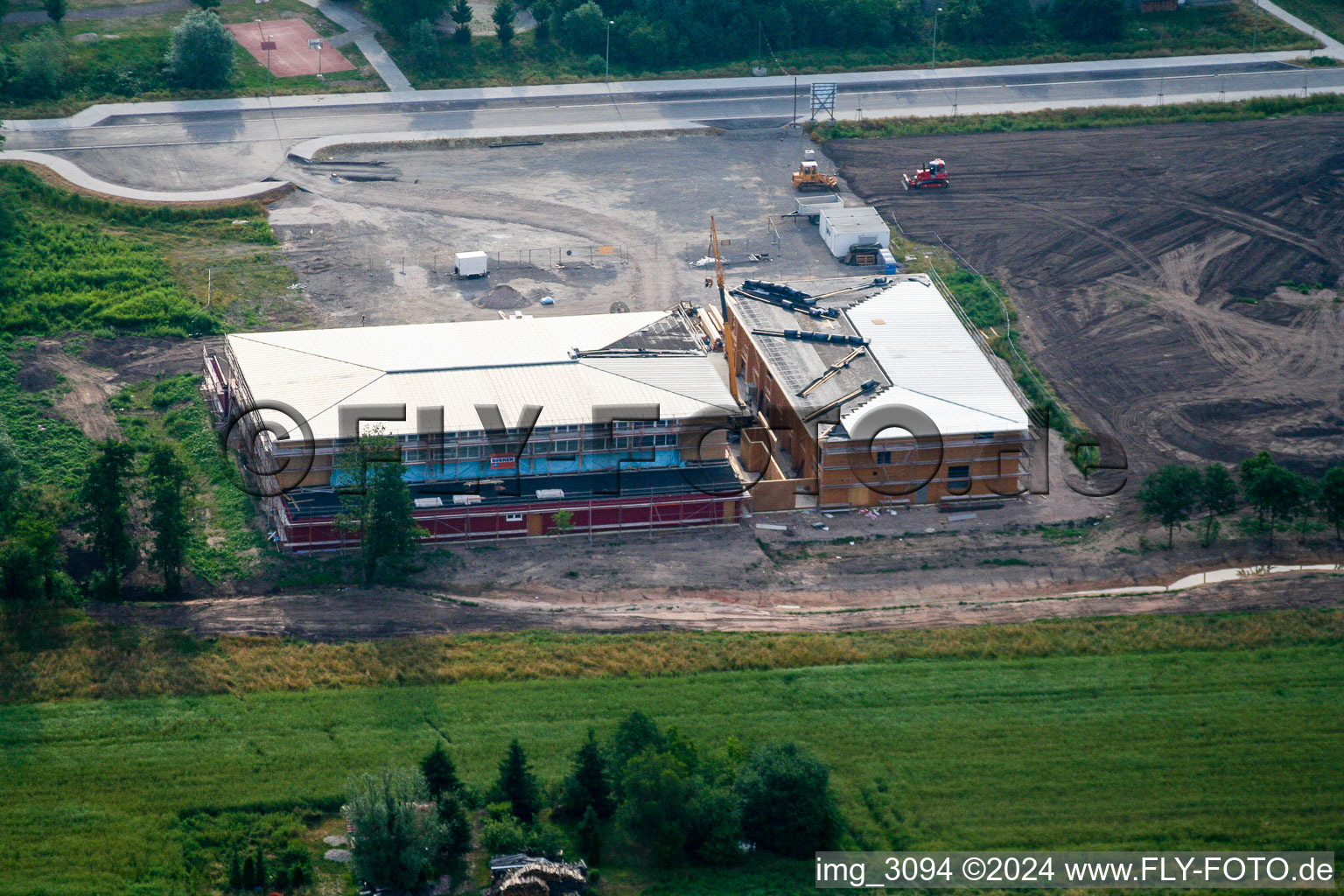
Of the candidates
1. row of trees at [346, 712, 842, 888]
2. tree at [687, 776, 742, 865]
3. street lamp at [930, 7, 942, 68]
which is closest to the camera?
row of trees at [346, 712, 842, 888]

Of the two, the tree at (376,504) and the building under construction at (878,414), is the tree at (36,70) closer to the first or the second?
the tree at (376,504)

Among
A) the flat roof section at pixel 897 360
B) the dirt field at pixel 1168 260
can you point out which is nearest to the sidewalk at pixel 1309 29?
the dirt field at pixel 1168 260

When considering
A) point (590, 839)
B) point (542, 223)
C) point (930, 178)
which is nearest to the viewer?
point (590, 839)

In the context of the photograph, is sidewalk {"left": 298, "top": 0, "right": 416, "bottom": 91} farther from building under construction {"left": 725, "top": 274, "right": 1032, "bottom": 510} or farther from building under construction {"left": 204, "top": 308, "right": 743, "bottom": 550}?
building under construction {"left": 725, "top": 274, "right": 1032, "bottom": 510}

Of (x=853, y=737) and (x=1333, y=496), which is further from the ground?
(x=1333, y=496)

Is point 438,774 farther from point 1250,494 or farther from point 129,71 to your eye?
point 129,71

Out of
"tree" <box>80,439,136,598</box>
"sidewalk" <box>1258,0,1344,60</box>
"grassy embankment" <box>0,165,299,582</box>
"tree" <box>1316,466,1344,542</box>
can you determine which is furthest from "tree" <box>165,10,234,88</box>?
"sidewalk" <box>1258,0,1344,60</box>

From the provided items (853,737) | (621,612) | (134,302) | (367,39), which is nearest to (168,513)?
(621,612)
